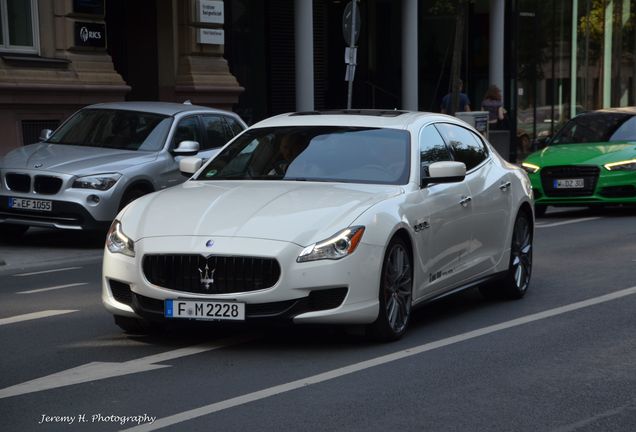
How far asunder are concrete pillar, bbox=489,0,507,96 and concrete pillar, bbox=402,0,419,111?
11.4ft

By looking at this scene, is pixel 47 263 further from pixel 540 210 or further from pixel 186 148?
pixel 540 210

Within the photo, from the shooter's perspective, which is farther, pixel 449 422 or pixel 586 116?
pixel 586 116

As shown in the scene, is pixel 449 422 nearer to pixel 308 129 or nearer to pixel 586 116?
pixel 308 129

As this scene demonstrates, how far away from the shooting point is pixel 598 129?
65.4ft

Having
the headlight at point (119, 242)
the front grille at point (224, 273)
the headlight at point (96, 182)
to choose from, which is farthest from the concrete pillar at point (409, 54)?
the front grille at point (224, 273)

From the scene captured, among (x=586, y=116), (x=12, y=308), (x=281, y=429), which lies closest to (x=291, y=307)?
(x=281, y=429)

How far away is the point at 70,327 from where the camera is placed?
348 inches

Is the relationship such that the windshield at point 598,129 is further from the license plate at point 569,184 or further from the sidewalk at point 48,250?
the sidewalk at point 48,250

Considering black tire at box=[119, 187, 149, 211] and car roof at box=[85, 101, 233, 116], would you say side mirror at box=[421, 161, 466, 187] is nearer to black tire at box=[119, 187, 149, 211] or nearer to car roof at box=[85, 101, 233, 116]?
black tire at box=[119, 187, 149, 211]

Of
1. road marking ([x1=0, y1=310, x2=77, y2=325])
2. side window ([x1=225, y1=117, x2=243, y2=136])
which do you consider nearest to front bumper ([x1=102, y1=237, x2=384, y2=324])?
road marking ([x1=0, y1=310, x2=77, y2=325])

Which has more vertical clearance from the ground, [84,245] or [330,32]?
[330,32]

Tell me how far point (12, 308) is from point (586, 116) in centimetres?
1274

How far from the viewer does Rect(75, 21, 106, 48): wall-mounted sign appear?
68.8 ft

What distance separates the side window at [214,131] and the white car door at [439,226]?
7.11 metres
